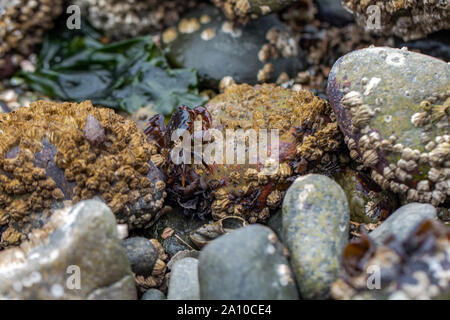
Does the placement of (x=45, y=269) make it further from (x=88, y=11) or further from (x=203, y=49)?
(x=88, y=11)

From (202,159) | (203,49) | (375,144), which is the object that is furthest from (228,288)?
(203,49)

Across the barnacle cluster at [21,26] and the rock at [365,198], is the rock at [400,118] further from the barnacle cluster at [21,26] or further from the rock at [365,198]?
the barnacle cluster at [21,26]

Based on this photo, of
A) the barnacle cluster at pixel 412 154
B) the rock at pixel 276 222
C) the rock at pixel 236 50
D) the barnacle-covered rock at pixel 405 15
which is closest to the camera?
the barnacle cluster at pixel 412 154

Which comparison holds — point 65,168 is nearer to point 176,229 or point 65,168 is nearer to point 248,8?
point 176,229

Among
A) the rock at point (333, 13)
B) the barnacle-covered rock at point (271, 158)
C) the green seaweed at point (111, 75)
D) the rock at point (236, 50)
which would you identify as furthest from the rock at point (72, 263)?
the rock at point (333, 13)

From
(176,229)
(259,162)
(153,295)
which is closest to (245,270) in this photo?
(153,295)

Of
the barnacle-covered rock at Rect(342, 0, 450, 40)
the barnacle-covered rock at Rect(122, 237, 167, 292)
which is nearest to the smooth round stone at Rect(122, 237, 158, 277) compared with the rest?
the barnacle-covered rock at Rect(122, 237, 167, 292)

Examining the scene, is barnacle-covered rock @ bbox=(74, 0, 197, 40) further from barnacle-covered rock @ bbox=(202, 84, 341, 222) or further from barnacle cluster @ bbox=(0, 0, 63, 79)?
barnacle-covered rock @ bbox=(202, 84, 341, 222)

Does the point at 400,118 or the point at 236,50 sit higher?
the point at 400,118
